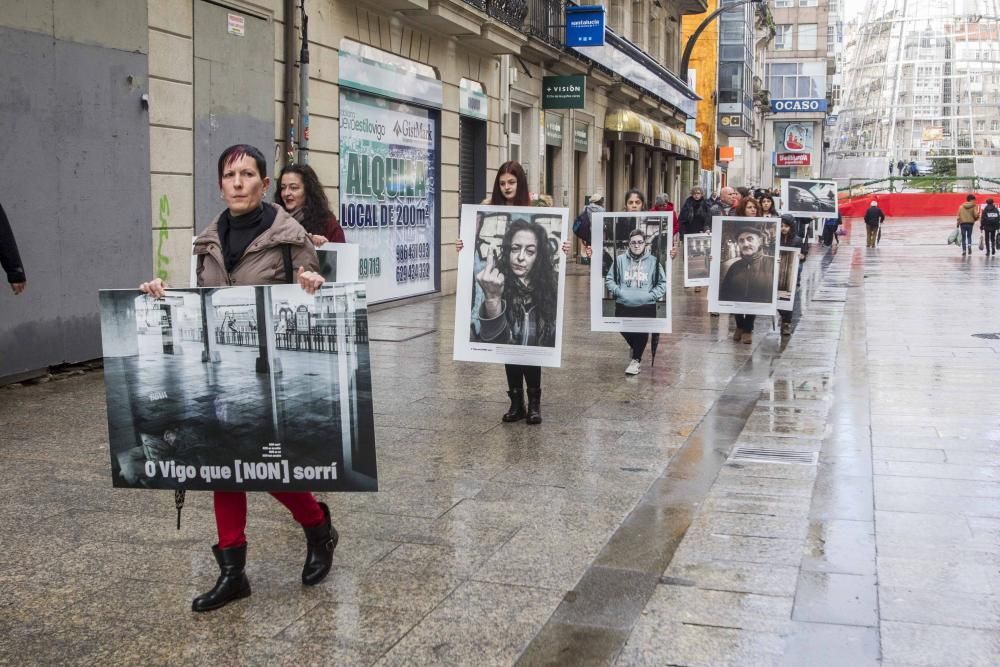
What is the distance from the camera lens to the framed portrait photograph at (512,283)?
784 centimetres

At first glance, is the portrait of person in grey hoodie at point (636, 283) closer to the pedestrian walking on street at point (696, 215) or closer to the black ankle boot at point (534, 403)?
the black ankle boot at point (534, 403)

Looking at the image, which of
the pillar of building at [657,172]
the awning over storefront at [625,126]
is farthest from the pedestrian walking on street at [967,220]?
the pillar of building at [657,172]

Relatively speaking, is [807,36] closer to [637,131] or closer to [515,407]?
[637,131]

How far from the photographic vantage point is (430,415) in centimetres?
823

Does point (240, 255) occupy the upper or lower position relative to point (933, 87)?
lower

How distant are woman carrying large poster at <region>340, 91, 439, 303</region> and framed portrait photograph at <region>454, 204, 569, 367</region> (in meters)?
7.14

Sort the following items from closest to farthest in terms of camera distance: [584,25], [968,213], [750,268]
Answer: [750,268] < [584,25] < [968,213]

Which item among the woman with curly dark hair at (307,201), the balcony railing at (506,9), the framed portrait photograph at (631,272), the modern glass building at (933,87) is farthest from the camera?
the modern glass building at (933,87)

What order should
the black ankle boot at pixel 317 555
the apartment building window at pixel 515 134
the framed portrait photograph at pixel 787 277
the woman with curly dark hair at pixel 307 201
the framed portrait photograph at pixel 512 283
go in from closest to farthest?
the black ankle boot at pixel 317 555
the woman with curly dark hair at pixel 307 201
the framed portrait photograph at pixel 512 283
the framed portrait photograph at pixel 787 277
the apartment building window at pixel 515 134

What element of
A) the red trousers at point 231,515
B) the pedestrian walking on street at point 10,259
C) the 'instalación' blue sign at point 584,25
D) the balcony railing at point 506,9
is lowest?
the red trousers at point 231,515

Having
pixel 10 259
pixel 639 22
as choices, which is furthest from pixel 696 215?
pixel 639 22

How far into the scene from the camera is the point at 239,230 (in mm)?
4457

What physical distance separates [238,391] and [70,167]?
6196 mm

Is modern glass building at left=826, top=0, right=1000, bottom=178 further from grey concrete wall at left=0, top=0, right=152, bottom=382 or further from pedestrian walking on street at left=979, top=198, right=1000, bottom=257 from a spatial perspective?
grey concrete wall at left=0, top=0, right=152, bottom=382
